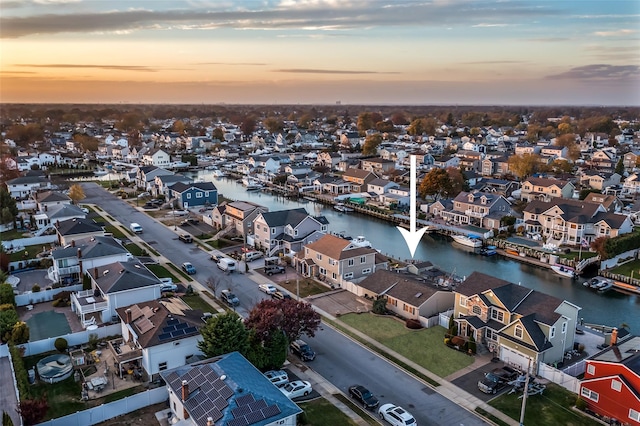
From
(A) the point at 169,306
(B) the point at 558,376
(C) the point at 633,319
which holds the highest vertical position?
(A) the point at 169,306

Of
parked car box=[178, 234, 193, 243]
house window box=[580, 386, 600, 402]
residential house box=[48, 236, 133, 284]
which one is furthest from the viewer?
parked car box=[178, 234, 193, 243]

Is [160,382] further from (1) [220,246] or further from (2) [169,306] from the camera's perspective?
(1) [220,246]

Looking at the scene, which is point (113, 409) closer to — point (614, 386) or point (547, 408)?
point (547, 408)

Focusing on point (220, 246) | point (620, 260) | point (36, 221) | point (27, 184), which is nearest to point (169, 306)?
point (220, 246)

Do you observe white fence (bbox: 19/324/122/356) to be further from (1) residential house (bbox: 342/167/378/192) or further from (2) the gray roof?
(1) residential house (bbox: 342/167/378/192)

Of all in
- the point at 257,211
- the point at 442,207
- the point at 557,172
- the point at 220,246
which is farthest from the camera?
the point at 557,172

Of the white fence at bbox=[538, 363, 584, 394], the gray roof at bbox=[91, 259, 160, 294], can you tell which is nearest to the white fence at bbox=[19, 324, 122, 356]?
the gray roof at bbox=[91, 259, 160, 294]
